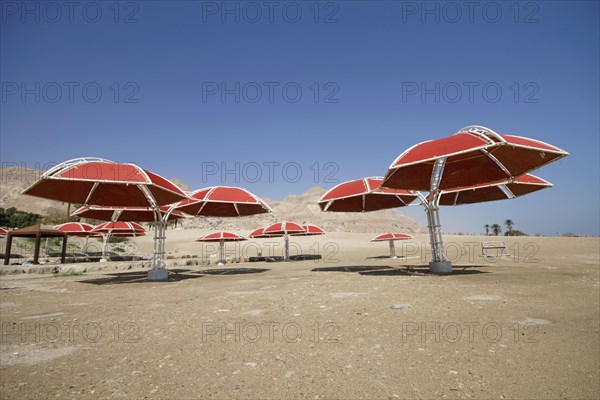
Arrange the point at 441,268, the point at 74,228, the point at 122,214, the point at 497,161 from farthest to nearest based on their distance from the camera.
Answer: the point at 74,228
the point at 122,214
the point at 441,268
the point at 497,161

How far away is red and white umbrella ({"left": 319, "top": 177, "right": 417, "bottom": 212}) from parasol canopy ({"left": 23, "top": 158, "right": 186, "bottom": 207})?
620 centimetres

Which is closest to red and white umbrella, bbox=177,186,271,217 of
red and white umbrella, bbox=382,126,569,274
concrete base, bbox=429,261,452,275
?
red and white umbrella, bbox=382,126,569,274

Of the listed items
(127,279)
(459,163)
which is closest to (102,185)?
(127,279)

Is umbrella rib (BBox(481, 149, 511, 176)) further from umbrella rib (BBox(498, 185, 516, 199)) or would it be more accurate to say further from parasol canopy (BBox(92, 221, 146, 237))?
parasol canopy (BBox(92, 221, 146, 237))

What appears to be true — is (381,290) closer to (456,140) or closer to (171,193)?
(456,140)

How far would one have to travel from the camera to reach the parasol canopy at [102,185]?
911cm

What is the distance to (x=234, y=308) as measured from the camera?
5.96 meters

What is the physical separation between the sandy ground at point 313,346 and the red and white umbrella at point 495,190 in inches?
270

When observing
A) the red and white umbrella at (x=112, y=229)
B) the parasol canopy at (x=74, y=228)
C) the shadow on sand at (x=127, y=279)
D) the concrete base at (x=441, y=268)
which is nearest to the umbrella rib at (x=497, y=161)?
the concrete base at (x=441, y=268)

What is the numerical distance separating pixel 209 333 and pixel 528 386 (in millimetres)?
3851

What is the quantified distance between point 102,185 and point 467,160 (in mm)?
13731

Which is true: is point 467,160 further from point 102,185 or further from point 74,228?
point 74,228

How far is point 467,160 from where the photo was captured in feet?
35.0

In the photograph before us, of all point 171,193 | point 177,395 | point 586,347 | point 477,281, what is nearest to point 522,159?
point 477,281
